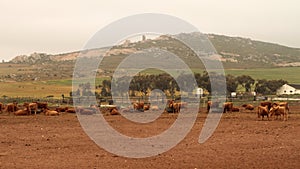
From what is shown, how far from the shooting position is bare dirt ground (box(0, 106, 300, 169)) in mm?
13953

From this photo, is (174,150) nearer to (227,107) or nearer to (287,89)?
(227,107)

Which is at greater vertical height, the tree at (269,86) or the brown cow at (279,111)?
the tree at (269,86)

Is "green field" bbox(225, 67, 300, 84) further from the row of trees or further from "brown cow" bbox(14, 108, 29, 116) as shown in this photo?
"brown cow" bbox(14, 108, 29, 116)

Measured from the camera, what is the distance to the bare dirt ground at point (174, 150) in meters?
14.0

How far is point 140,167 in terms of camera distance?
13555 millimetres

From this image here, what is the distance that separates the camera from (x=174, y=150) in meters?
16.8

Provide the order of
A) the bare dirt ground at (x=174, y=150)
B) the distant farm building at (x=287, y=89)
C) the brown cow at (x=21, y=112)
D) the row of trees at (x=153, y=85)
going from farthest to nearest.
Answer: the distant farm building at (x=287, y=89) < the row of trees at (x=153, y=85) < the brown cow at (x=21, y=112) < the bare dirt ground at (x=174, y=150)

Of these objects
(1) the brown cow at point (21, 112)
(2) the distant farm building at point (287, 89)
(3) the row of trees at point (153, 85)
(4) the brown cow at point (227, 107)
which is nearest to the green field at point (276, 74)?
(2) the distant farm building at point (287, 89)

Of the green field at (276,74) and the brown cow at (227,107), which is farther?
the green field at (276,74)

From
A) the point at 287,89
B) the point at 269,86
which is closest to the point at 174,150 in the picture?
the point at 269,86

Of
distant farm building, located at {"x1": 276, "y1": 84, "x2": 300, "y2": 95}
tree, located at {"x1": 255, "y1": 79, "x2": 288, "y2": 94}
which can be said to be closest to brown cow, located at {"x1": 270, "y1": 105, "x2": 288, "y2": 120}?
tree, located at {"x1": 255, "y1": 79, "x2": 288, "y2": 94}

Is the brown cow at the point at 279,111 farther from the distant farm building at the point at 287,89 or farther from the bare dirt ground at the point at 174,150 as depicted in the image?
the distant farm building at the point at 287,89

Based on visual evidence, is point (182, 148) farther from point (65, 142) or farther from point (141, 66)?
point (141, 66)

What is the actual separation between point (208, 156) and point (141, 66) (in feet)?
326
